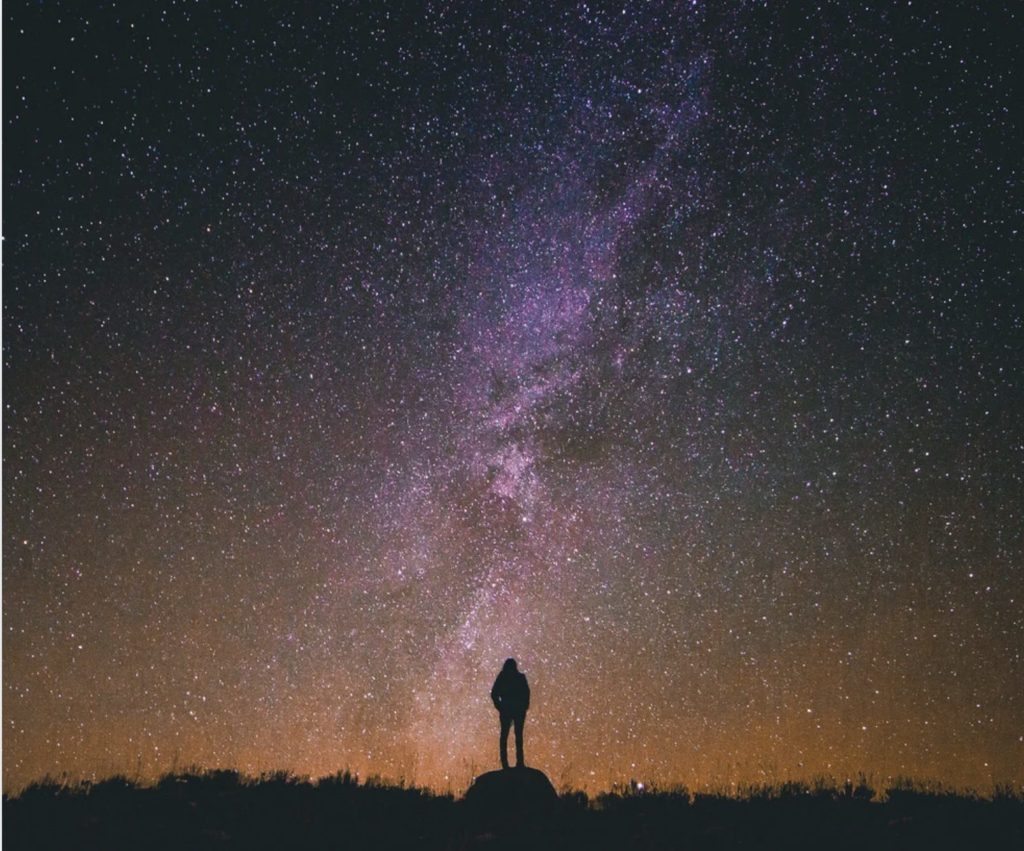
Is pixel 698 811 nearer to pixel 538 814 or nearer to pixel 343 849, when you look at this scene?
pixel 538 814

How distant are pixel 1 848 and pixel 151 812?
1169 mm

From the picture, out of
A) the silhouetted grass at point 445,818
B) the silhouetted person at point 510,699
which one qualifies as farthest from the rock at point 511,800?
the silhouetted person at point 510,699

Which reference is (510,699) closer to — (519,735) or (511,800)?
(519,735)

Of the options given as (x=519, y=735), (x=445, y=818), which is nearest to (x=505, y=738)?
(x=519, y=735)

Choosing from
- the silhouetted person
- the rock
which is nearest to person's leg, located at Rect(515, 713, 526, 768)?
the silhouetted person

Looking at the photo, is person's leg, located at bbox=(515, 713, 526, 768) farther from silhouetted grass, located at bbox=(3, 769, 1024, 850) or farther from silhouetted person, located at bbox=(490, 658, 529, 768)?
silhouetted grass, located at bbox=(3, 769, 1024, 850)

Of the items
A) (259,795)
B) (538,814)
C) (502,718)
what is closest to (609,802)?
(538,814)

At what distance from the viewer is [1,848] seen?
569 centimetres

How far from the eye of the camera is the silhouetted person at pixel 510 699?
951cm

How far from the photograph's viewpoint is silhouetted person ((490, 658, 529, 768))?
9508 mm

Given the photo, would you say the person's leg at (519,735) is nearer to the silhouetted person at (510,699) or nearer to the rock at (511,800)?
the silhouetted person at (510,699)

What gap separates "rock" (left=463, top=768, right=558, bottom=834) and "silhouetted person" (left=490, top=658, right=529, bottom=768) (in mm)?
854

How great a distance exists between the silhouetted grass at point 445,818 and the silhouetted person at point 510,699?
4.62ft

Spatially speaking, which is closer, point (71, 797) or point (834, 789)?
point (71, 797)
